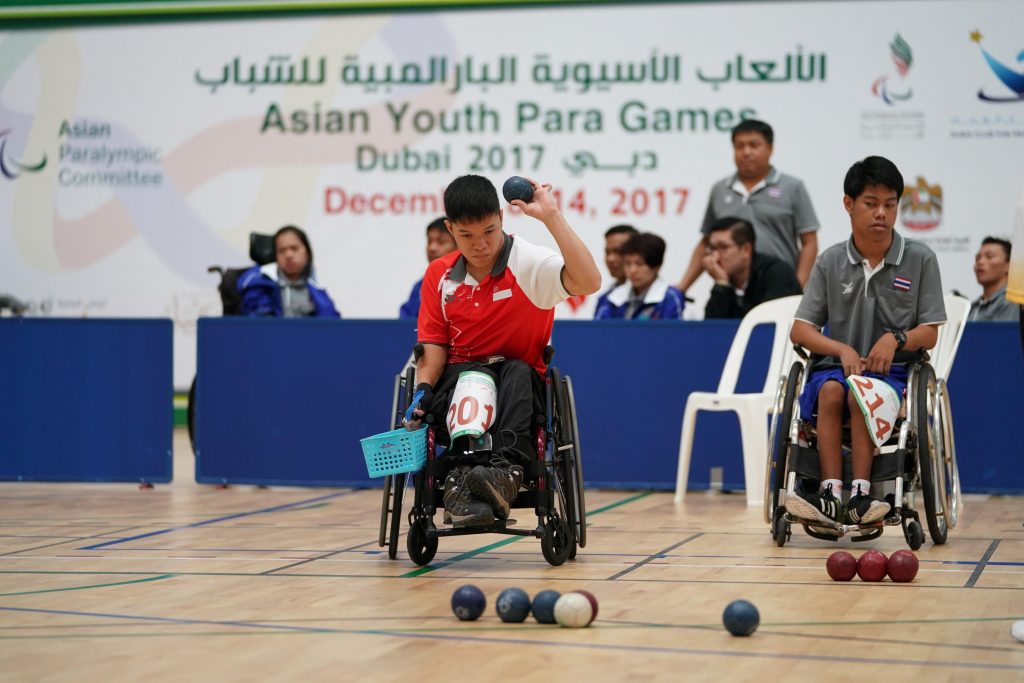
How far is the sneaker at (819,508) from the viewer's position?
4609 mm

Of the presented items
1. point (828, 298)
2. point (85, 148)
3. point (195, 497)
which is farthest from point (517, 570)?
point (85, 148)

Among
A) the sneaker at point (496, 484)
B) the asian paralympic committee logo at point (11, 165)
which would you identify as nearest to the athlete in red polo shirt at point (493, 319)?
the sneaker at point (496, 484)

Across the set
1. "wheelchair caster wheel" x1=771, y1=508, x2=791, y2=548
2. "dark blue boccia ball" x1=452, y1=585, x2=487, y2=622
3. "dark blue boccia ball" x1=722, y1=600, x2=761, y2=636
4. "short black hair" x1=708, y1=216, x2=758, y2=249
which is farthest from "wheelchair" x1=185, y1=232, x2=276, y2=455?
"dark blue boccia ball" x1=722, y1=600, x2=761, y2=636

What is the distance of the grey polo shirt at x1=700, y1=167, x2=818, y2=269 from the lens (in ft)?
25.6

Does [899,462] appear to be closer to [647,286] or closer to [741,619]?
[741,619]

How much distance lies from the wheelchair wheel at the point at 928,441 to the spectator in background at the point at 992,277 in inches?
128

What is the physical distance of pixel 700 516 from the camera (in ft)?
19.3

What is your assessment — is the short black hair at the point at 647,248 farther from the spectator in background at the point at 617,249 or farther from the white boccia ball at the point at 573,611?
the white boccia ball at the point at 573,611

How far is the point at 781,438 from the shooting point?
15.4 ft

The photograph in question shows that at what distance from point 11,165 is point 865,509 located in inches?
344

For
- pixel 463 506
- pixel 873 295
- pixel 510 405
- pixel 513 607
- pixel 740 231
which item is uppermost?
pixel 740 231

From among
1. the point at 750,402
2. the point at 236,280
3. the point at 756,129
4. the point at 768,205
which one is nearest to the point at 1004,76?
the point at 756,129

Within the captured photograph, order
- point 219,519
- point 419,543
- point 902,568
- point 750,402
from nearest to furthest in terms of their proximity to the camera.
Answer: point 902,568
point 419,543
point 219,519
point 750,402

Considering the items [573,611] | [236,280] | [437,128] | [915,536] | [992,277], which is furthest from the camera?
[437,128]
